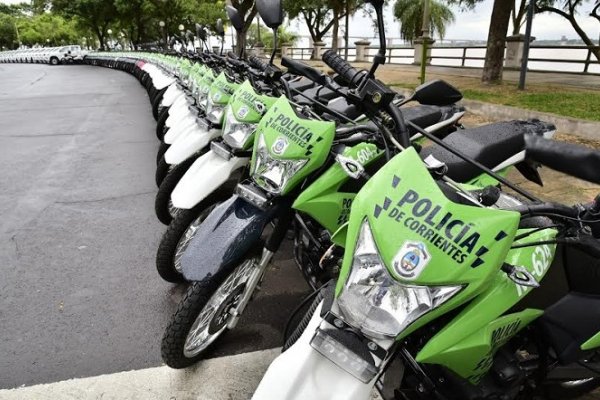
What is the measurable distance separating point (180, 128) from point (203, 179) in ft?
5.14

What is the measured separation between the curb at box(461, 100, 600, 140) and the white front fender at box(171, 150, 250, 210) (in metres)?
5.09

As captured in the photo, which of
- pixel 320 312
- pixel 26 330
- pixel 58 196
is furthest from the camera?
pixel 58 196

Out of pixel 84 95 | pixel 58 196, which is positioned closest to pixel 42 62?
pixel 84 95

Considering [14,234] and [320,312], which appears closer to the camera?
[320,312]

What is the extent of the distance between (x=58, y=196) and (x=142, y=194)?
87 cm

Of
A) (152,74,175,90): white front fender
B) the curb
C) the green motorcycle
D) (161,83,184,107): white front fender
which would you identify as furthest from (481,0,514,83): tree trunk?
the green motorcycle

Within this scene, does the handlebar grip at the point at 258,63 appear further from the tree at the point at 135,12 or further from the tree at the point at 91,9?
the tree at the point at 91,9

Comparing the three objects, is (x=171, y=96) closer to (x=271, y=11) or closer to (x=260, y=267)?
(x=271, y=11)

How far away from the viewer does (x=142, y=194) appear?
4.87 m

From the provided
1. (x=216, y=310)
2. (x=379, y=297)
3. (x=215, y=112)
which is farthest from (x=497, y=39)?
(x=379, y=297)

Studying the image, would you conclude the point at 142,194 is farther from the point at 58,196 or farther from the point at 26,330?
the point at 26,330

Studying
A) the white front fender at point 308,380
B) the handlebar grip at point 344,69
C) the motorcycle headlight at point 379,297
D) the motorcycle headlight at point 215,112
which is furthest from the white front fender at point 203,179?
the motorcycle headlight at point 379,297

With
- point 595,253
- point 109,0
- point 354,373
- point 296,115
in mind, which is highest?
point 109,0

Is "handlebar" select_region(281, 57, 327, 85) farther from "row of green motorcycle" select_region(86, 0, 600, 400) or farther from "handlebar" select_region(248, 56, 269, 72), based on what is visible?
"handlebar" select_region(248, 56, 269, 72)
